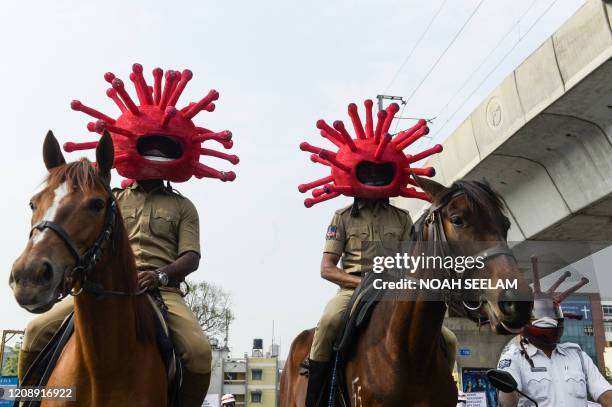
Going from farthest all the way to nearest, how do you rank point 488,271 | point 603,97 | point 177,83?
point 603,97 < point 177,83 < point 488,271

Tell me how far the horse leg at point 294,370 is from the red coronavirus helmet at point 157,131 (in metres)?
2.14

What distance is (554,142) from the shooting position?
1215cm

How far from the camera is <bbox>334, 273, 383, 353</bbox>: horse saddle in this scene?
5.40 metres

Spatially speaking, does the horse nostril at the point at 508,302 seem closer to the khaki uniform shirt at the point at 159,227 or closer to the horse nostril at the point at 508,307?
the horse nostril at the point at 508,307

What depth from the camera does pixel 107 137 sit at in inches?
169

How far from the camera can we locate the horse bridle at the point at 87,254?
3627mm

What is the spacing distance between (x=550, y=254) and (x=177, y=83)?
37.9 feet

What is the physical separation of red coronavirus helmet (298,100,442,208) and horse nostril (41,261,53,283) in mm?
3630

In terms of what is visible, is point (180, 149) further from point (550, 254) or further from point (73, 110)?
point (550, 254)

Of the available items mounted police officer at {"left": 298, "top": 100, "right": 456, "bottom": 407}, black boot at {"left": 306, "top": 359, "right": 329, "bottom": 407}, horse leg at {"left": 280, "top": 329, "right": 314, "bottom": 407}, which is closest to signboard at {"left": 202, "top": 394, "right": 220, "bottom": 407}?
horse leg at {"left": 280, "top": 329, "right": 314, "bottom": 407}

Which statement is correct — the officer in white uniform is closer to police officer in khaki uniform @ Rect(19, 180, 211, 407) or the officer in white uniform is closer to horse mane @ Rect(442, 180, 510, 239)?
horse mane @ Rect(442, 180, 510, 239)

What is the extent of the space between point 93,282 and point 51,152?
0.96 meters

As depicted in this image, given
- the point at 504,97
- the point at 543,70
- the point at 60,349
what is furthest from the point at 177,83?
the point at 504,97

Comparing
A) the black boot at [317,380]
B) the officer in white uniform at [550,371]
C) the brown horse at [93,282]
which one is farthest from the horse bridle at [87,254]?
the officer in white uniform at [550,371]
